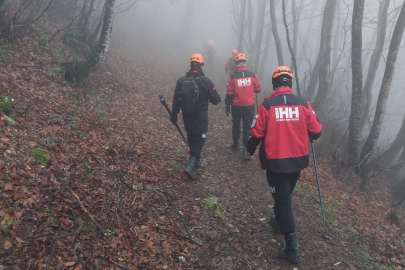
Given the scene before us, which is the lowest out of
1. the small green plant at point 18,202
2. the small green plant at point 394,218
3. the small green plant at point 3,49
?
the small green plant at point 394,218

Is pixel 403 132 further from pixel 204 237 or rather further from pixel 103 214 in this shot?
pixel 103 214

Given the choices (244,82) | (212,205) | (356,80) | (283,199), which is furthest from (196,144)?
(356,80)

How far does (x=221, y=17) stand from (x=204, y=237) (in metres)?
60.7

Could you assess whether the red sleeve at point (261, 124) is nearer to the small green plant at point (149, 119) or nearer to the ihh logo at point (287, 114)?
the ihh logo at point (287, 114)

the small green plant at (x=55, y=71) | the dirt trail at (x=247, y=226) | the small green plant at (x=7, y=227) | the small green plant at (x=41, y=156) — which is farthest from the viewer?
the small green plant at (x=55, y=71)

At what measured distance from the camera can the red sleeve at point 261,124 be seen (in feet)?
13.8

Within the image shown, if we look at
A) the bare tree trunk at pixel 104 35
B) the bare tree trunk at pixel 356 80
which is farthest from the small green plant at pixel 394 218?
the bare tree trunk at pixel 104 35

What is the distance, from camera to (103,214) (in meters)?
4.31

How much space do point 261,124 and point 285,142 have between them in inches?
15.8

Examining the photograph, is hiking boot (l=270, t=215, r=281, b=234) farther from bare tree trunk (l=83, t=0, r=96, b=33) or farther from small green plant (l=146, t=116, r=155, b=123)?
bare tree trunk (l=83, t=0, r=96, b=33)

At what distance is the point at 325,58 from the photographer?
13.6 m

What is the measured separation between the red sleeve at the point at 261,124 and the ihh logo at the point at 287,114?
16cm

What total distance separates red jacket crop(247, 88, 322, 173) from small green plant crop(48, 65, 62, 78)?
6746 mm

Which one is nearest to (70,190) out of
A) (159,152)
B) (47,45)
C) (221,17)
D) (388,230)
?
(159,152)
